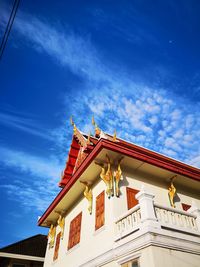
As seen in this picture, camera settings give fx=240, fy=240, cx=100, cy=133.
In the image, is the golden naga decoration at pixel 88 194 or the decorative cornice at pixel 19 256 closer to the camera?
the golden naga decoration at pixel 88 194

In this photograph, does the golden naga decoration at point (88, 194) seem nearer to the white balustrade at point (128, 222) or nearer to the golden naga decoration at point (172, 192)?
the white balustrade at point (128, 222)

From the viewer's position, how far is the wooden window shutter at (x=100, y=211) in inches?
334

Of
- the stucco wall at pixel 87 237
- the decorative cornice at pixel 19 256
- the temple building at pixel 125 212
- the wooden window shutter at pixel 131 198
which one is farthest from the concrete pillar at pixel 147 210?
the decorative cornice at pixel 19 256

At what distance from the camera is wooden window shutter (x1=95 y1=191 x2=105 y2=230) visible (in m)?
8.49

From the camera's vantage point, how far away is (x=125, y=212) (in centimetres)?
743

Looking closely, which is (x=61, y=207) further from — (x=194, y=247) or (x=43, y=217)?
(x=194, y=247)

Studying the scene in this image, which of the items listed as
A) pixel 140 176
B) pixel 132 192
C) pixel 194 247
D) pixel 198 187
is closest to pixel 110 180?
pixel 132 192

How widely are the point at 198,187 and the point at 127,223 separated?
16.1ft

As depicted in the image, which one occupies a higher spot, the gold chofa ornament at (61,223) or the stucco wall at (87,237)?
the gold chofa ornament at (61,223)

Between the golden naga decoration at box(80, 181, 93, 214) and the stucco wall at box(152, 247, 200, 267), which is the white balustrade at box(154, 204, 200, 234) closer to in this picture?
the stucco wall at box(152, 247, 200, 267)

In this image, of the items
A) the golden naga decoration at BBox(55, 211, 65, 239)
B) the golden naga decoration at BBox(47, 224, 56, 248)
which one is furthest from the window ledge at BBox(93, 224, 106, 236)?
the golden naga decoration at BBox(47, 224, 56, 248)

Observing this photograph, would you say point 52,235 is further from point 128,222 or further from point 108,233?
point 128,222

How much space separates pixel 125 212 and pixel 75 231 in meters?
4.07

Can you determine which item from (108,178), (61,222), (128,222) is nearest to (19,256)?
(61,222)
